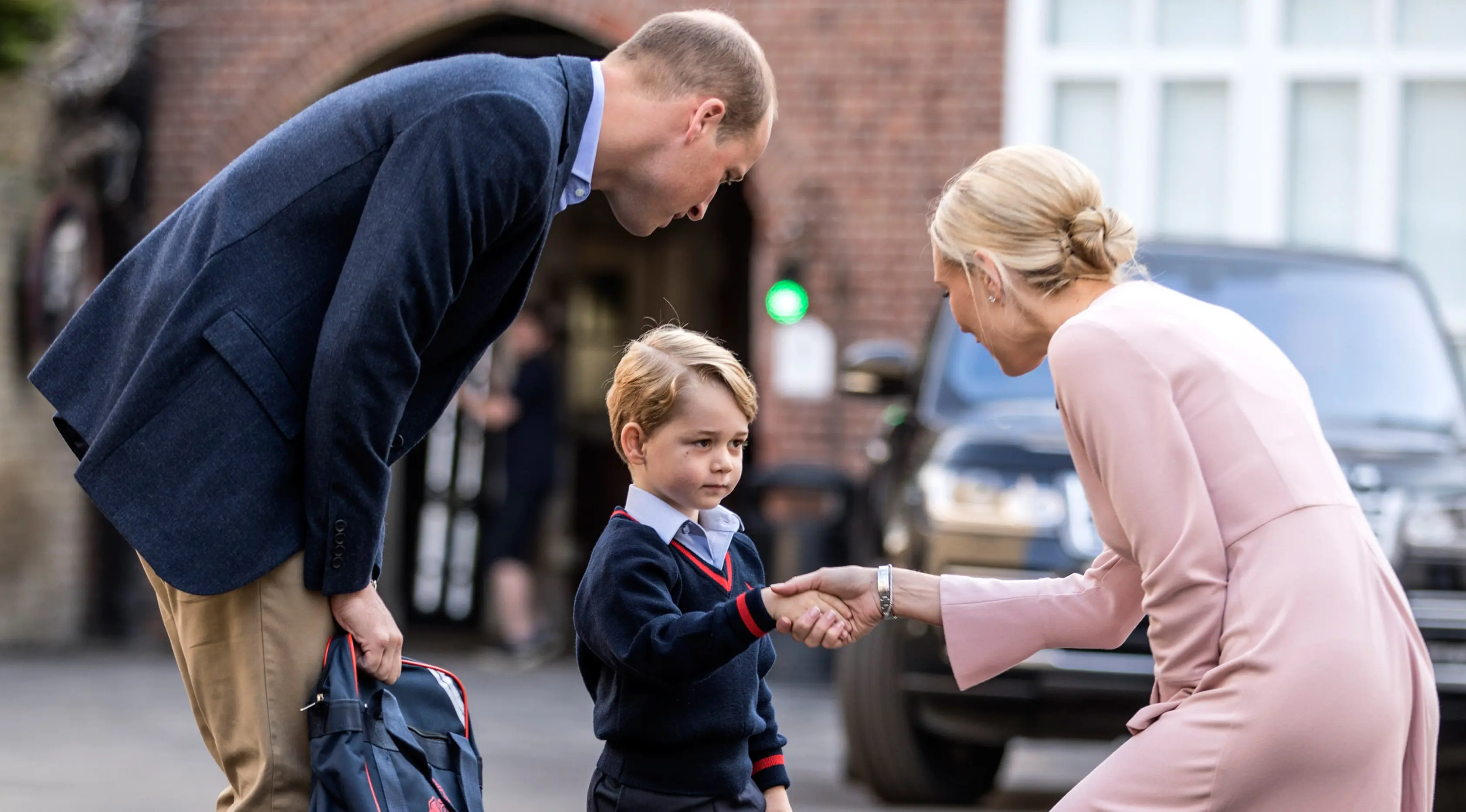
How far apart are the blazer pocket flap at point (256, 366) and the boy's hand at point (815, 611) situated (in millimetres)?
770

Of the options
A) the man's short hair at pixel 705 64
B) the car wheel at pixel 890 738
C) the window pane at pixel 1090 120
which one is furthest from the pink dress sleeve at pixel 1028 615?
the window pane at pixel 1090 120

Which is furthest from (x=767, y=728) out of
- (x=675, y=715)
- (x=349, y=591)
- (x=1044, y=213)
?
(x=1044, y=213)

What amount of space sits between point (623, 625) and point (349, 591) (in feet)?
1.41

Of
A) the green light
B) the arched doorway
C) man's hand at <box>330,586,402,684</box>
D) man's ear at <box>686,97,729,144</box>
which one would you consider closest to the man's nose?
man's ear at <box>686,97,729,144</box>

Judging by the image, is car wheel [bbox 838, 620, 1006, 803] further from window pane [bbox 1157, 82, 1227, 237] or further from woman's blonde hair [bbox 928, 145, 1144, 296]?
window pane [bbox 1157, 82, 1227, 237]

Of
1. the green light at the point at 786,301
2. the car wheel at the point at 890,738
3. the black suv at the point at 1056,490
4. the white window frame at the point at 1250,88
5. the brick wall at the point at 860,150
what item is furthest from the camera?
the white window frame at the point at 1250,88

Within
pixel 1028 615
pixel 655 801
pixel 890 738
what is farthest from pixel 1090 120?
pixel 655 801

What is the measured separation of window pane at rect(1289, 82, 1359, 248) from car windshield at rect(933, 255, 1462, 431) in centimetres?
430

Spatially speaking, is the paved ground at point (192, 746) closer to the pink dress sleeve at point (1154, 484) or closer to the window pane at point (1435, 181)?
the pink dress sleeve at point (1154, 484)

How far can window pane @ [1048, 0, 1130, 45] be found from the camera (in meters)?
11.0

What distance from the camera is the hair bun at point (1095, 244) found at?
282 cm

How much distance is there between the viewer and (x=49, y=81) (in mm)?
10453

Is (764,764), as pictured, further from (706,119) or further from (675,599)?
(706,119)

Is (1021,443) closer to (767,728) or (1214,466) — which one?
(767,728)
